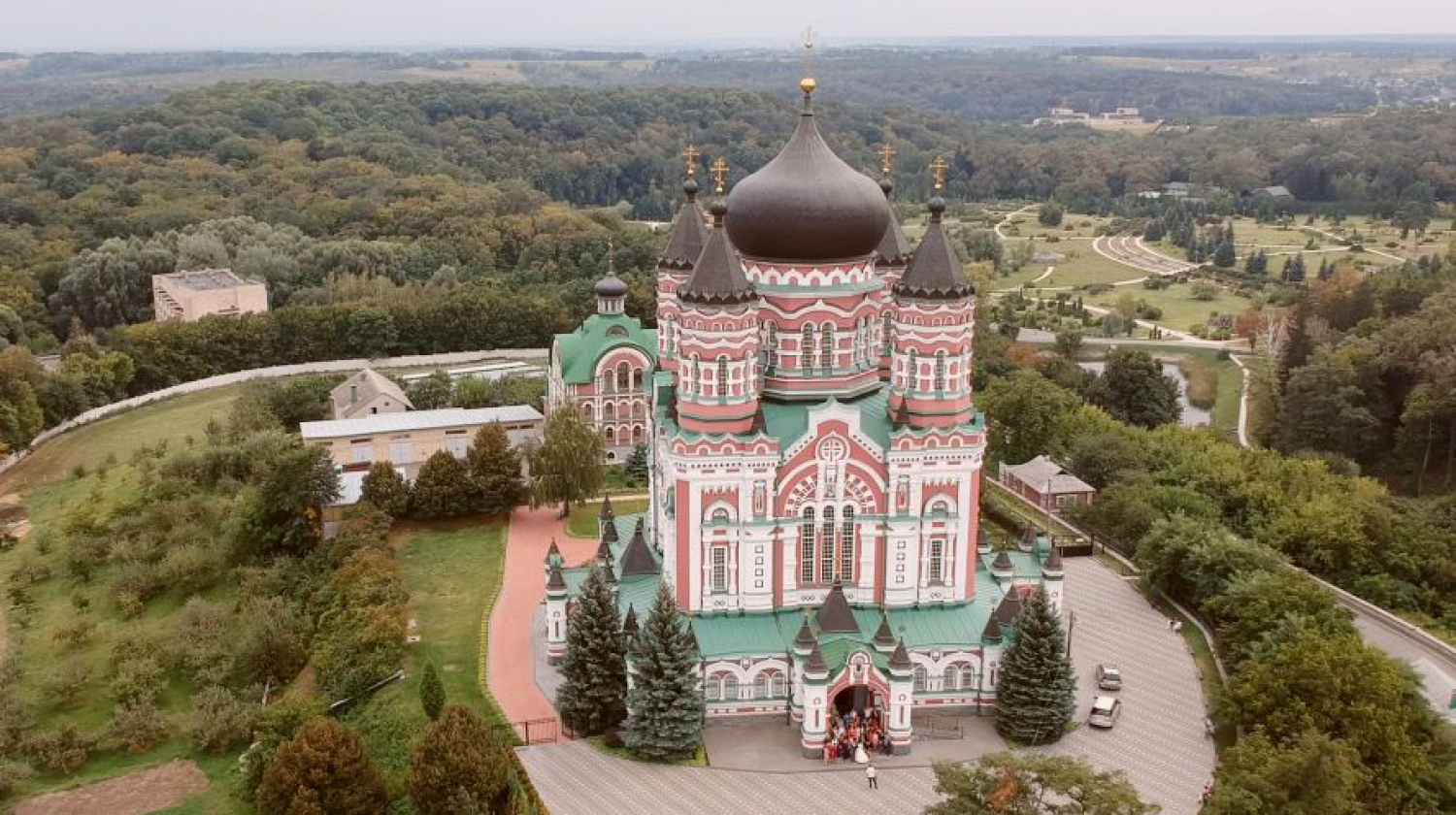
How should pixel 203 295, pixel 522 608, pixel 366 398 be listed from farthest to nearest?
pixel 203 295 < pixel 366 398 < pixel 522 608

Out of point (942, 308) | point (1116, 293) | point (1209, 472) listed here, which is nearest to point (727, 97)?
point (1116, 293)

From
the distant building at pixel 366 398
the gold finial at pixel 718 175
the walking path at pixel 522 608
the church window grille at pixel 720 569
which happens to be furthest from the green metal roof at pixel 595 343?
the church window grille at pixel 720 569

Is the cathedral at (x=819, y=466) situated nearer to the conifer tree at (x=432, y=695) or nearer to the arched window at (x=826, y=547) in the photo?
the arched window at (x=826, y=547)

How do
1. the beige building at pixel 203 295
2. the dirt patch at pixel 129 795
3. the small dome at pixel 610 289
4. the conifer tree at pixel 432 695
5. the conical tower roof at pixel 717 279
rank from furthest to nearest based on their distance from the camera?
the beige building at pixel 203 295
the small dome at pixel 610 289
the conifer tree at pixel 432 695
the conical tower roof at pixel 717 279
the dirt patch at pixel 129 795

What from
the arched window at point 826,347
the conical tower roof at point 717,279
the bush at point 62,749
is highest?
the conical tower roof at point 717,279

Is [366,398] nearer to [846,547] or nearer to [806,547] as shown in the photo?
[806,547]

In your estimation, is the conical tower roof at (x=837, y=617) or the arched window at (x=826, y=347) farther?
the arched window at (x=826, y=347)

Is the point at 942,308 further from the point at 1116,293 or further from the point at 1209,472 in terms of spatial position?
the point at 1116,293

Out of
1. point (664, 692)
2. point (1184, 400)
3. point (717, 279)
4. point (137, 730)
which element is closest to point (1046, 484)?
point (717, 279)

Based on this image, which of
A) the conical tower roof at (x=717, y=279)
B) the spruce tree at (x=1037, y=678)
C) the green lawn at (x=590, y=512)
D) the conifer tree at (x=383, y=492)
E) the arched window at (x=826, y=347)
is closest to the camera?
the spruce tree at (x=1037, y=678)
